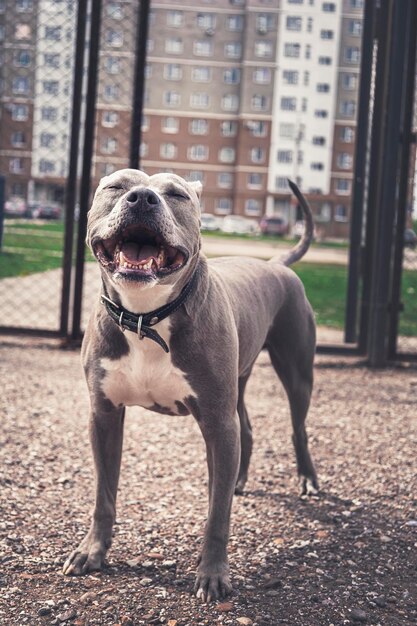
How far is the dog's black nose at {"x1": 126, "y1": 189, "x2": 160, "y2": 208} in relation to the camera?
2475 mm

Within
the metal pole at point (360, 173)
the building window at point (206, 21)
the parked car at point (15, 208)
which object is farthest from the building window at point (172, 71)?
the metal pole at point (360, 173)

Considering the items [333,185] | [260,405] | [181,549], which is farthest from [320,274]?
[333,185]

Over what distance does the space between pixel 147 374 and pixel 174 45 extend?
4463cm

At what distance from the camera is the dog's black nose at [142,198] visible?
97.4 inches

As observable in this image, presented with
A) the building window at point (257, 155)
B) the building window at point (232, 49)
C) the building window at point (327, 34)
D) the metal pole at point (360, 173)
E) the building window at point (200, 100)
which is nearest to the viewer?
the metal pole at point (360, 173)

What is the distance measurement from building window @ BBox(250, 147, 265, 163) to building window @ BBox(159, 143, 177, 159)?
186 inches

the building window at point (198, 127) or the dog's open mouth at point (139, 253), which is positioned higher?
the building window at point (198, 127)

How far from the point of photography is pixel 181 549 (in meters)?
3.21

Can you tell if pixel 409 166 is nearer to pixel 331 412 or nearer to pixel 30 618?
pixel 331 412

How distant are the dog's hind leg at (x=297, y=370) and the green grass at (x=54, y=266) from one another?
17.4ft

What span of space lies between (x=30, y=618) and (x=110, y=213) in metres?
1.26

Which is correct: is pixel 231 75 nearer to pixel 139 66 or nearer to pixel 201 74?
pixel 201 74

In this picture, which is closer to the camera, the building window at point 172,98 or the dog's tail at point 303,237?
the dog's tail at point 303,237

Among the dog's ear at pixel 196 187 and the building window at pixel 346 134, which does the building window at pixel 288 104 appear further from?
the dog's ear at pixel 196 187
